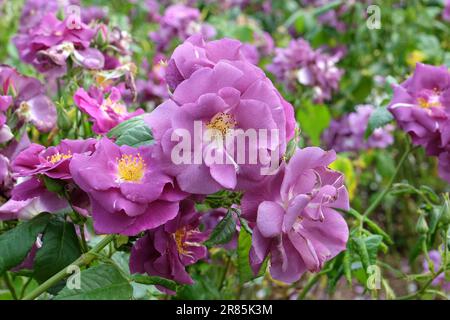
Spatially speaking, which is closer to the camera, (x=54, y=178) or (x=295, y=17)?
(x=54, y=178)

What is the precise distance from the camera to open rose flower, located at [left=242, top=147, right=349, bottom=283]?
760mm

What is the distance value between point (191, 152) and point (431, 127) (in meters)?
0.59

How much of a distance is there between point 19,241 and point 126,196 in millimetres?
203

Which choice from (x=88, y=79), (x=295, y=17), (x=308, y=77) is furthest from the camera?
(x=295, y=17)

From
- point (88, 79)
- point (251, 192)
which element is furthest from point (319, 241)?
point (88, 79)

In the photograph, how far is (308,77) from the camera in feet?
6.44

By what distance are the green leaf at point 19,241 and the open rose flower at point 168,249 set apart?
137mm

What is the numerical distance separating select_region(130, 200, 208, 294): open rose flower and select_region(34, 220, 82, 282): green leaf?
0.09 metres

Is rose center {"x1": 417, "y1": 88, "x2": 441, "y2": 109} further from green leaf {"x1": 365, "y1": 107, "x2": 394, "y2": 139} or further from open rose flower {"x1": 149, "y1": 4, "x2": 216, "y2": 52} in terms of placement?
open rose flower {"x1": 149, "y1": 4, "x2": 216, "y2": 52}

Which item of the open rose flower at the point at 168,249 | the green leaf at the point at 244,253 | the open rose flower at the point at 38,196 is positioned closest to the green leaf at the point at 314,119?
the green leaf at the point at 244,253

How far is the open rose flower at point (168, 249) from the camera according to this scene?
82 centimetres

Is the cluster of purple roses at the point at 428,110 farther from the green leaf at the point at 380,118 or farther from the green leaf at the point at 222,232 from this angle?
the green leaf at the point at 222,232

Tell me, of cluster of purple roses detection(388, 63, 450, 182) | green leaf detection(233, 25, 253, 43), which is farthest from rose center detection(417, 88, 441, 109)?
green leaf detection(233, 25, 253, 43)

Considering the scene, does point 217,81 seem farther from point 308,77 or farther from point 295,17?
point 295,17
